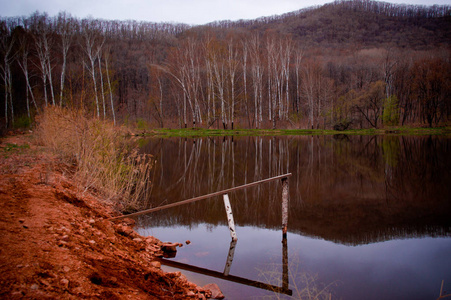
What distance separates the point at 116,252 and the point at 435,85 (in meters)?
52.2

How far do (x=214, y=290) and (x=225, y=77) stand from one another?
3544 cm

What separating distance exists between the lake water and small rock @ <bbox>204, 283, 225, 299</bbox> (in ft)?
0.83

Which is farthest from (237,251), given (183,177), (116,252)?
(183,177)

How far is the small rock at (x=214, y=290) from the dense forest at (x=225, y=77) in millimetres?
6800

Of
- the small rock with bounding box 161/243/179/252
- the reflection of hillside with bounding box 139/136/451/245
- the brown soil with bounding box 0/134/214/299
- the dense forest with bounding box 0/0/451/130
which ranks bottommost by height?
the reflection of hillside with bounding box 139/136/451/245

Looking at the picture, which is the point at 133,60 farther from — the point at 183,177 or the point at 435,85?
the point at 183,177

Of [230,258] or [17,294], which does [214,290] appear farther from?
[17,294]

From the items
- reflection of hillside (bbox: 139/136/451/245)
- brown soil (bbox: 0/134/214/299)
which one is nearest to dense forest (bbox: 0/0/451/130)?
brown soil (bbox: 0/134/214/299)

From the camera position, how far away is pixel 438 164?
1589 centimetres

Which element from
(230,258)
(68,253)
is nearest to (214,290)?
(230,258)

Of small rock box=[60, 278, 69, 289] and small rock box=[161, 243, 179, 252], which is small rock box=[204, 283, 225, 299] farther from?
small rock box=[60, 278, 69, 289]

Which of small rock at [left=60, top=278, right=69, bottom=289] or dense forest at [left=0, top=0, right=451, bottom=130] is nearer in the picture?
small rock at [left=60, top=278, right=69, bottom=289]

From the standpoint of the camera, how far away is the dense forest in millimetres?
34594

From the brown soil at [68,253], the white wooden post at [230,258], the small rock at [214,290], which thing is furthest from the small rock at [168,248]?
the small rock at [214,290]
